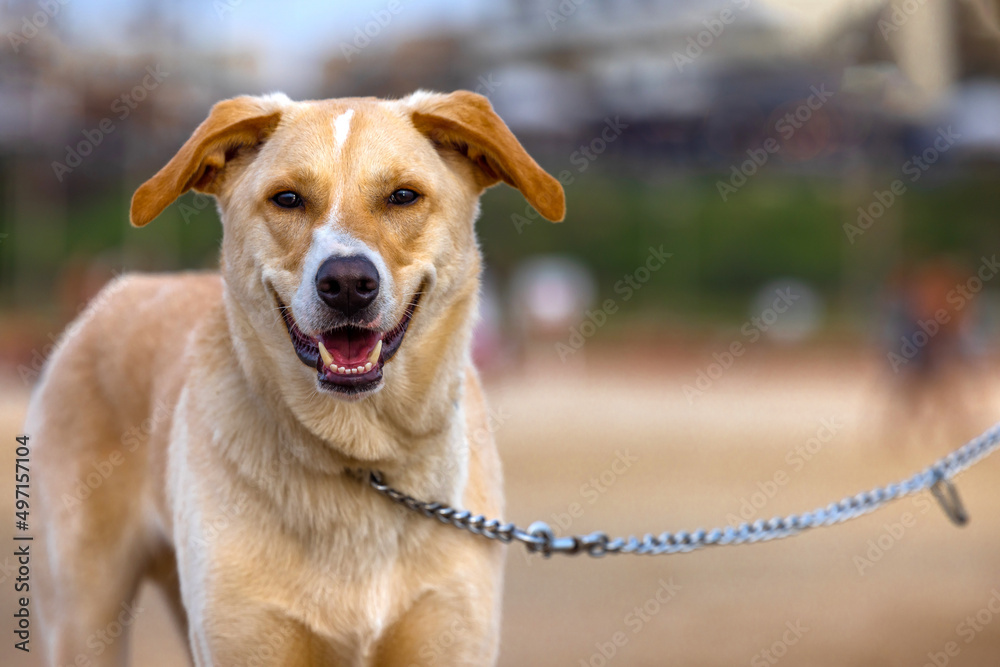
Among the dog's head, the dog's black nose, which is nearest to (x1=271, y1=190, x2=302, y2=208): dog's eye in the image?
the dog's head

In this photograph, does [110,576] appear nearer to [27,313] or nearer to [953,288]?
[953,288]

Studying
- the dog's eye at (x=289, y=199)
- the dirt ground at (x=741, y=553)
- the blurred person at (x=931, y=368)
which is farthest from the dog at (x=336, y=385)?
the blurred person at (x=931, y=368)

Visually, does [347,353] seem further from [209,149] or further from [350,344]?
[209,149]

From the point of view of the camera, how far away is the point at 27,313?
2417 centimetres

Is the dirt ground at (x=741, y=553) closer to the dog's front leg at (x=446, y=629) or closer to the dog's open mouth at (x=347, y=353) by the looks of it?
the dog's front leg at (x=446, y=629)

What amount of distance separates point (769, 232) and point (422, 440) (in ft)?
87.5

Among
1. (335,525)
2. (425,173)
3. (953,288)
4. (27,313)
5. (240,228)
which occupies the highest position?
(27,313)

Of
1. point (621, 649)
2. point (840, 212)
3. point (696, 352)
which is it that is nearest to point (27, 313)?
point (696, 352)

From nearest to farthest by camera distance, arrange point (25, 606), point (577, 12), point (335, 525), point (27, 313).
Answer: point (335, 525) < point (25, 606) < point (27, 313) < point (577, 12)

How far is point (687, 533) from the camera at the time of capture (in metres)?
3.09

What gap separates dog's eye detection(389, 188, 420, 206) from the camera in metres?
2.67

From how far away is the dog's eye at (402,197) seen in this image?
2.67m

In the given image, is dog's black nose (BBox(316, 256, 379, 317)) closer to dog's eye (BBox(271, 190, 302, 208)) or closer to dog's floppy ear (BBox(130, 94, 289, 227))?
dog's eye (BBox(271, 190, 302, 208))

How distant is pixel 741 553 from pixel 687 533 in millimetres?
4470
